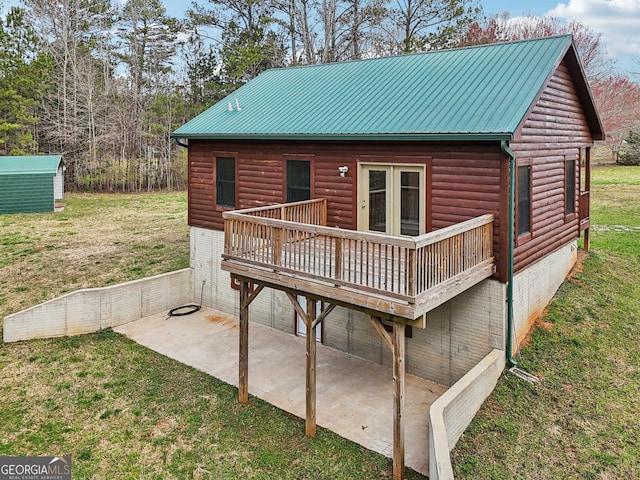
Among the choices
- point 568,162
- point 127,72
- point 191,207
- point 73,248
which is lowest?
point 73,248

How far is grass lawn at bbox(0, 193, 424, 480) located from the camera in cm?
684

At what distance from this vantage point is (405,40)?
1141 inches

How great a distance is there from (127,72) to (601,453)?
35.6 meters

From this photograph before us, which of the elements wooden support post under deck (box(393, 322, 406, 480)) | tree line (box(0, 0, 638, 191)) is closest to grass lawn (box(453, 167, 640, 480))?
wooden support post under deck (box(393, 322, 406, 480))

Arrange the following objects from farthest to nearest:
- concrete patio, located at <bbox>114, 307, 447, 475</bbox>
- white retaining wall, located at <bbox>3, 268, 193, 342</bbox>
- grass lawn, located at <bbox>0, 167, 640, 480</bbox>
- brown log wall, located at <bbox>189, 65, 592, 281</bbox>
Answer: white retaining wall, located at <bbox>3, 268, 193, 342</bbox>
brown log wall, located at <bbox>189, 65, 592, 281</bbox>
concrete patio, located at <bbox>114, 307, 447, 475</bbox>
grass lawn, located at <bbox>0, 167, 640, 480</bbox>

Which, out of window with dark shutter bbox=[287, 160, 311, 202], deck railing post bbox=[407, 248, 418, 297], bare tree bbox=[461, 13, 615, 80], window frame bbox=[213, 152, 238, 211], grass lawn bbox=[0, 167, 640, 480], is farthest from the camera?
bare tree bbox=[461, 13, 615, 80]

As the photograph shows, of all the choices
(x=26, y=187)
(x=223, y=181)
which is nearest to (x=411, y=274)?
(x=223, y=181)

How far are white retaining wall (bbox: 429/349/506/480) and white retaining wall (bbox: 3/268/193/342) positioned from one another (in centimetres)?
800

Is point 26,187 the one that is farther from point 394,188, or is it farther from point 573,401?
point 573,401

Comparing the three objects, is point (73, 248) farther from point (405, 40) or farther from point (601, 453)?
point (405, 40)

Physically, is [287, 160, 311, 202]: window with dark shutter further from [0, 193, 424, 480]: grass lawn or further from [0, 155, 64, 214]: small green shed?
[0, 155, 64, 214]: small green shed

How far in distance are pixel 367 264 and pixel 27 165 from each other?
23.4 m

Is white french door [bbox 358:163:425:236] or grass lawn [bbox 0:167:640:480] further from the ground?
white french door [bbox 358:163:425:236]

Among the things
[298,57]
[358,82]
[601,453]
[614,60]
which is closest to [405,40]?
[298,57]
